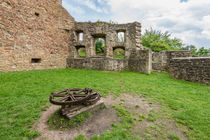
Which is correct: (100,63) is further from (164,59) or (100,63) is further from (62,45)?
(164,59)

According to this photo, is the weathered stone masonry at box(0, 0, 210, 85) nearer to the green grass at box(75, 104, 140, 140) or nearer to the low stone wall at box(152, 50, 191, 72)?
the low stone wall at box(152, 50, 191, 72)

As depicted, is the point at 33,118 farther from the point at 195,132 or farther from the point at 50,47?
the point at 50,47

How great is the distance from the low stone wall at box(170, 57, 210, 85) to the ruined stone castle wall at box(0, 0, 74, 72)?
1105 cm

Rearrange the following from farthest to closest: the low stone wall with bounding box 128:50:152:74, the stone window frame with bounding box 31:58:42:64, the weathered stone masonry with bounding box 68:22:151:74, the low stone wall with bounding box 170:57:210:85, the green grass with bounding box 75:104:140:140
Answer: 1. the weathered stone masonry with bounding box 68:22:151:74
2. the low stone wall with bounding box 128:50:152:74
3. the stone window frame with bounding box 31:58:42:64
4. the low stone wall with bounding box 170:57:210:85
5. the green grass with bounding box 75:104:140:140

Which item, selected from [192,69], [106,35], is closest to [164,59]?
[192,69]

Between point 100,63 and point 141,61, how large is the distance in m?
4.21

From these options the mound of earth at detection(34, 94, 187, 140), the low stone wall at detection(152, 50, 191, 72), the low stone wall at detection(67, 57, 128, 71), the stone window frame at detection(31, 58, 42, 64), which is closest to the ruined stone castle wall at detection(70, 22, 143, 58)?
the low stone wall at detection(67, 57, 128, 71)

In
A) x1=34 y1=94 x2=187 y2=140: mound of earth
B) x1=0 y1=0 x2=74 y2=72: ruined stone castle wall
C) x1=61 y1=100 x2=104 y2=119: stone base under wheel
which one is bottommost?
x1=34 y1=94 x2=187 y2=140: mound of earth

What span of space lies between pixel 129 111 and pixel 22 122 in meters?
2.64

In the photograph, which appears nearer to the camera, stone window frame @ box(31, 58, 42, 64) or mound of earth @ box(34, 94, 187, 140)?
mound of earth @ box(34, 94, 187, 140)

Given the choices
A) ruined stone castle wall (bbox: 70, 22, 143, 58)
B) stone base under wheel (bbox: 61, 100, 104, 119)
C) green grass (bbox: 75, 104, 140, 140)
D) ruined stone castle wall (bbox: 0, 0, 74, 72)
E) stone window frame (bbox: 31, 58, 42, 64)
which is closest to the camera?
green grass (bbox: 75, 104, 140, 140)

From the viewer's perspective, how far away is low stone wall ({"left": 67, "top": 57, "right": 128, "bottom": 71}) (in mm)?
10242

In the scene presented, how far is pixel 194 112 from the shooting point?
2.91m

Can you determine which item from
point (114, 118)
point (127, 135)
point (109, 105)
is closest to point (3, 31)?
point (109, 105)
